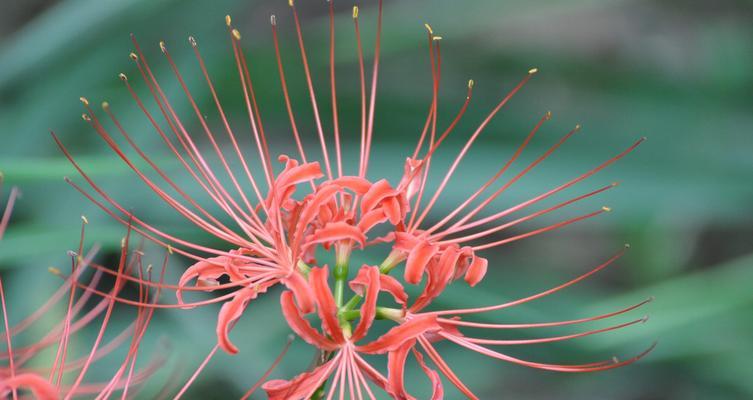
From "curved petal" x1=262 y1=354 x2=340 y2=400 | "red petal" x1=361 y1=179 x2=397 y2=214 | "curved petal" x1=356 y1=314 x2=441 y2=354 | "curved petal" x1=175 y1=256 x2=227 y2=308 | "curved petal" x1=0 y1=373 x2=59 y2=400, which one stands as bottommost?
"curved petal" x1=262 y1=354 x2=340 y2=400

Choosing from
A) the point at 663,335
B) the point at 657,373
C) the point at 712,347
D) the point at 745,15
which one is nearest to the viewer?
the point at 663,335

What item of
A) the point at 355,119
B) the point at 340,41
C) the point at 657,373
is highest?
the point at 340,41

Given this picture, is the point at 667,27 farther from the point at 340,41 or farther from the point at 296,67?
the point at 296,67

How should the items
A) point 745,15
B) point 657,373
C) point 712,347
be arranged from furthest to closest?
point 745,15, point 657,373, point 712,347

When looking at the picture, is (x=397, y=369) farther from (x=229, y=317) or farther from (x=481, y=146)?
(x=481, y=146)

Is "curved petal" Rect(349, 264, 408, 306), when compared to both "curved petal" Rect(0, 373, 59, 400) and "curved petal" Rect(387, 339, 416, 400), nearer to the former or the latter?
"curved petal" Rect(387, 339, 416, 400)

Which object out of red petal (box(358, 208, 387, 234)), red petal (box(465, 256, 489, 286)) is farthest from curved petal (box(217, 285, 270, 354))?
red petal (box(465, 256, 489, 286))

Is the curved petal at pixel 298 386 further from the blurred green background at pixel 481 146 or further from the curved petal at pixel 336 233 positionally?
the blurred green background at pixel 481 146

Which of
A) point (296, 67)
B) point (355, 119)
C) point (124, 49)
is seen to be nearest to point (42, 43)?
point (124, 49)
